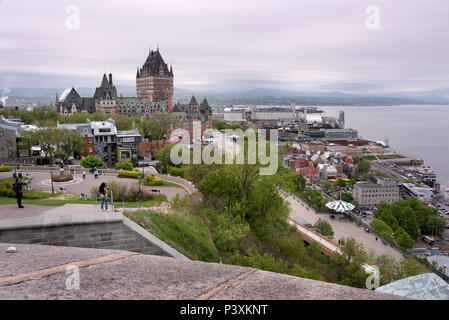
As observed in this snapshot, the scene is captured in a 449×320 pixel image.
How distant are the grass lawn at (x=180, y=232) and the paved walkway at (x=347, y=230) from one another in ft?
62.9

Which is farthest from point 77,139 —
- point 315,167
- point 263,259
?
point 315,167

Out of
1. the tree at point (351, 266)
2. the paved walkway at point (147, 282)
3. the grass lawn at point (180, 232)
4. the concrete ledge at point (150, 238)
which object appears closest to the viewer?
the paved walkway at point (147, 282)

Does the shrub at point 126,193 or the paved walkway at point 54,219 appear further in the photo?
the shrub at point 126,193

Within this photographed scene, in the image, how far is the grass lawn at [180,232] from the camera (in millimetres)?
10148

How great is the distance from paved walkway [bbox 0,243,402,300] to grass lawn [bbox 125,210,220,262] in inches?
171

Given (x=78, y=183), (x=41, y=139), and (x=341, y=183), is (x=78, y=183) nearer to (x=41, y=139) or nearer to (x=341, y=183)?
(x=41, y=139)

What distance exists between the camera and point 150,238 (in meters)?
9.17

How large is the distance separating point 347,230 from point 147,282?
3190cm

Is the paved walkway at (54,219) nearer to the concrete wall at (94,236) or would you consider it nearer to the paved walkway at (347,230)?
the concrete wall at (94,236)

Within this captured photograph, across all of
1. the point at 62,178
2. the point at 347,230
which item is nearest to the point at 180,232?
the point at 62,178

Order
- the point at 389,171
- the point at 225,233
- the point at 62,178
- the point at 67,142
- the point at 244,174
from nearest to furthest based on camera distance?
the point at 225,233 < the point at 244,174 < the point at 62,178 < the point at 67,142 < the point at 389,171

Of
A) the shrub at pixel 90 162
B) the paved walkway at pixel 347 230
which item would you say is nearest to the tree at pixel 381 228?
the paved walkway at pixel 347 230

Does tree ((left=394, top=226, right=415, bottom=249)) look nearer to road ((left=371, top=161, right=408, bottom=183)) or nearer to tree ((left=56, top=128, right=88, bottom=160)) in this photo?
tree ((left=56, top=128, right=88, bottom=160))

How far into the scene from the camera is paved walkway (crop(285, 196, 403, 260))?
28.2 meters
